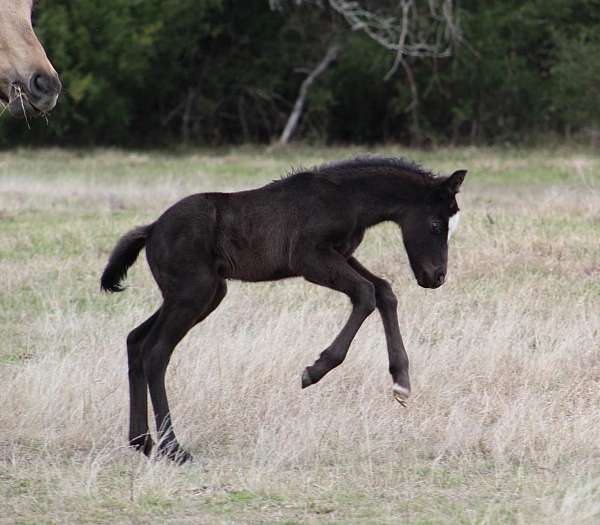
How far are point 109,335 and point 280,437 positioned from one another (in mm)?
2497

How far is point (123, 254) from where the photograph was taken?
5.96 meters

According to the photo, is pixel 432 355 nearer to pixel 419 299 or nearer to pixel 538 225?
pixel 419 299

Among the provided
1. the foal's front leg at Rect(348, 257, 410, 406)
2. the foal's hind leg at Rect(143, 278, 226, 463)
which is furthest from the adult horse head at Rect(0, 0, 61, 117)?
the foal's front leg at Rect(348, 257, 410, 406)

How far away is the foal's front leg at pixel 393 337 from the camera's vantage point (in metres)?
5.54

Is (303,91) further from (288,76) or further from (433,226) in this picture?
(433,226)

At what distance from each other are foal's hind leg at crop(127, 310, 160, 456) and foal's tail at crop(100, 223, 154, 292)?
307mm

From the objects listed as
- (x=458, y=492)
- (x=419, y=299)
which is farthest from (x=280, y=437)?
(x=419, y=299)

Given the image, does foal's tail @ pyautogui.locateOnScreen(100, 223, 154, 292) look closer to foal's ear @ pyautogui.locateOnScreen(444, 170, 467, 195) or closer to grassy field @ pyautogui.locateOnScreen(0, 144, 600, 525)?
grassy field @ pyautogui.locateOnScreen(0, 144, 600, 525)

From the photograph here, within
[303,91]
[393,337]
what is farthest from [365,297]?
[303,91]

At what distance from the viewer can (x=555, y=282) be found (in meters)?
9.72

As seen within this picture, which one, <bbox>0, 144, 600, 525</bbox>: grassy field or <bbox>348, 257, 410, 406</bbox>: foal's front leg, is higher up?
<bbox>348, 257, 410, 406</bbox>: foal's front leg

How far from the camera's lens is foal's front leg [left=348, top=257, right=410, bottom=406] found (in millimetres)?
5543

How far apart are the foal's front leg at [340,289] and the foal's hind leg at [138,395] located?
83 centimetres

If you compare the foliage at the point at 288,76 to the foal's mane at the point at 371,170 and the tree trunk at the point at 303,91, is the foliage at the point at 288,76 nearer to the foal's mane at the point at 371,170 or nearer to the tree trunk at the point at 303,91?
the tree trunk at the point at 303,91
